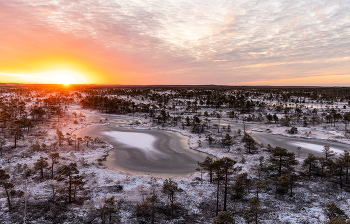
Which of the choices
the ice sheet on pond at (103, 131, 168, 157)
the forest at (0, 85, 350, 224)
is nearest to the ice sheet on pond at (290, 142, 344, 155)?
the forest at (0, 85, 350, 224)

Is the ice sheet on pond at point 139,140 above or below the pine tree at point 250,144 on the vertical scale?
below

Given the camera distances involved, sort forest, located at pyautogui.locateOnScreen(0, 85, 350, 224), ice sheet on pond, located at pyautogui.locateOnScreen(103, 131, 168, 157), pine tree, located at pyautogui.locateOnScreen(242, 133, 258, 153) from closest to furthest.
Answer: forest, located at pyautogui.locateOnScreen(0, 85, 350, 224) → pine tree, located at pyautogui.locateOnScreen(242, 133, 258, 153) → ice sheet on pond, located at pyautogui.locateOnScreen(103, 131, 168, 157)

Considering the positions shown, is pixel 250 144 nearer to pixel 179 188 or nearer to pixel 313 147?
pixel 313 147

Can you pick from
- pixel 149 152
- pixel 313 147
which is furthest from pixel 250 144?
pixel 149 152

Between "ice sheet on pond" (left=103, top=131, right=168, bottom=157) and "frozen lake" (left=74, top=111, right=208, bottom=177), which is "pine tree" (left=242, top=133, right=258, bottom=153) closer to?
"frozen lake" (left=74, top=111, right=208, bottom=177)

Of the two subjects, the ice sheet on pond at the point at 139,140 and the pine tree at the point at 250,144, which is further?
the ice sheet on pond at the point at 139,140

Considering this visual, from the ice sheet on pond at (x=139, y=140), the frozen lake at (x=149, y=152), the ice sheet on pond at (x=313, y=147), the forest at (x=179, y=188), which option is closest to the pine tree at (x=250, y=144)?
the forest at (x=179, y=188)

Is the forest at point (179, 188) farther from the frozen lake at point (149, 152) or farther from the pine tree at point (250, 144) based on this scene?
the frozen lake at point (149, 152)

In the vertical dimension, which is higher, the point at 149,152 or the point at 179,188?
the point at 179,188

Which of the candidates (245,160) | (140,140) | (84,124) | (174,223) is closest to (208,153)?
(245,160)

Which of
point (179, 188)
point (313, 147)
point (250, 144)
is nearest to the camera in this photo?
point (179, 188)

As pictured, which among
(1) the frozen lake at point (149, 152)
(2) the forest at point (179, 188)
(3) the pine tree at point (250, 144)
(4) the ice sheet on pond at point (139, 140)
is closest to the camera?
(2) the forest at point (179, 188)
